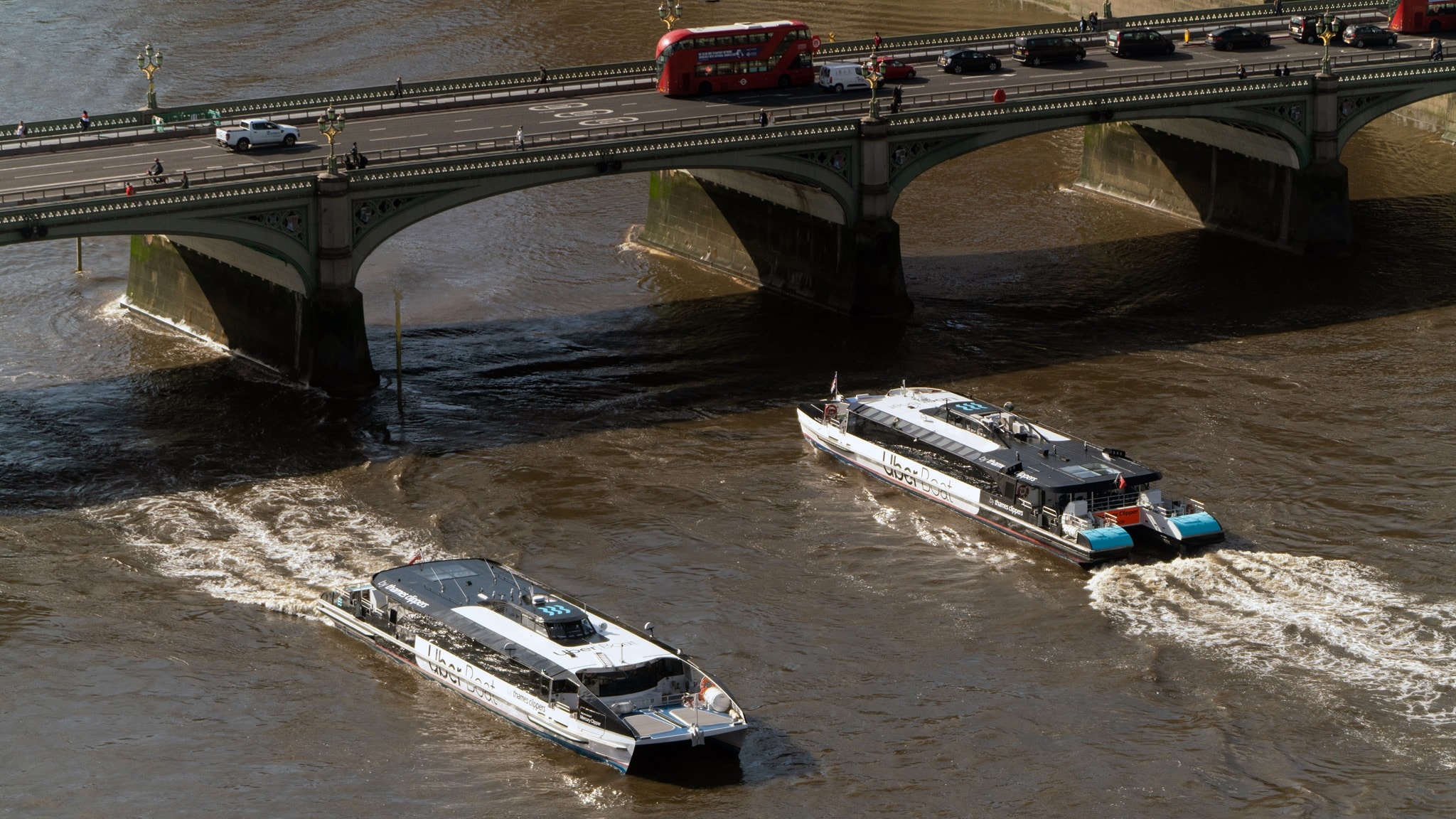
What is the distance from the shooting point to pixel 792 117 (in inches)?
3374

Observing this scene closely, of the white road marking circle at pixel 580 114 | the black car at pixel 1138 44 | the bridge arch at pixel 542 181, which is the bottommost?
the bridge arch at pixel 542 181

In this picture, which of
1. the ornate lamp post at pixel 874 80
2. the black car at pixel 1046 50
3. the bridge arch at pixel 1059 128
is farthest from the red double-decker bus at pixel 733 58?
the black car at pixel 1046 50

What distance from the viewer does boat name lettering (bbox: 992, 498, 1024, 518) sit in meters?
64.9

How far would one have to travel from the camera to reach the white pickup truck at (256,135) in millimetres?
80438

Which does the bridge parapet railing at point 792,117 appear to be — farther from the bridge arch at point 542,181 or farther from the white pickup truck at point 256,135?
the white pickup truck at point 256,135

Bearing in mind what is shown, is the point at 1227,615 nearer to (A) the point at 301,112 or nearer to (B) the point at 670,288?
(B) the point at 670,288

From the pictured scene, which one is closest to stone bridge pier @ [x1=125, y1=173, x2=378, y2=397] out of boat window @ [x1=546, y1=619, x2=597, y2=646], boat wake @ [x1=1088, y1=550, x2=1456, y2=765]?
boat window @ [x1=546, y1=619, x2=597, y2=646]

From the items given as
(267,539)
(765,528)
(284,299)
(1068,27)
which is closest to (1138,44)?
(1068,27)

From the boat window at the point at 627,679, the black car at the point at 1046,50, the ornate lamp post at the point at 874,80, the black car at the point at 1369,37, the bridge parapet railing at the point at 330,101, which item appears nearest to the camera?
the boat window at the point at 627,679

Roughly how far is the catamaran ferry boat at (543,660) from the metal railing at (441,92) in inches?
1257

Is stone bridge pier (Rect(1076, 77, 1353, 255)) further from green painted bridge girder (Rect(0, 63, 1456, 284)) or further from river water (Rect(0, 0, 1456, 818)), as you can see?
river water (Rect(0, 0, 1456, 818))

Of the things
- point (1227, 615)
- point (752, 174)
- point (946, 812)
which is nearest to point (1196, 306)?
point (752, 174)

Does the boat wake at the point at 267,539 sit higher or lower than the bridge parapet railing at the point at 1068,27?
lower

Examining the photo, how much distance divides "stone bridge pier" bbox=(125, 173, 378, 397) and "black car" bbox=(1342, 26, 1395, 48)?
51919 millimetres
